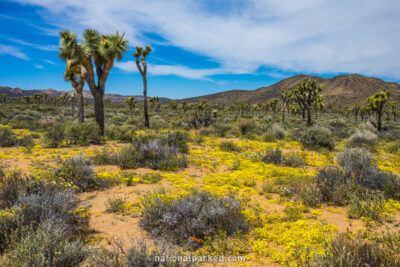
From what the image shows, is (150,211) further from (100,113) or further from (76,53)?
(76,53)

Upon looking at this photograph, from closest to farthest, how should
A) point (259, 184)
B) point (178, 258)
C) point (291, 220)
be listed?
point (178, 258), point (291, 220), point (259, 184)

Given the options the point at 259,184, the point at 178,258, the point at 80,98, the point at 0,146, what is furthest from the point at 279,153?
the point at 80,98

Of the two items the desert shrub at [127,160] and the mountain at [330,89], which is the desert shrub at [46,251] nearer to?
the desert shrub at [127,160]

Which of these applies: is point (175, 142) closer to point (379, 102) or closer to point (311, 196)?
point (311, 196)

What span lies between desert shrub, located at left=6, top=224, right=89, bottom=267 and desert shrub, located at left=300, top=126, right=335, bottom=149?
13.9 metres

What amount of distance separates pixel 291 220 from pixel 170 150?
6.43 metres

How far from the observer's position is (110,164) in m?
8.77

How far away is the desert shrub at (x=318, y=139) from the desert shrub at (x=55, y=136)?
50.3 ft

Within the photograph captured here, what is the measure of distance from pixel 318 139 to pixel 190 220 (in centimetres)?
1225

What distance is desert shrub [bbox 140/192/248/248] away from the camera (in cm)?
402

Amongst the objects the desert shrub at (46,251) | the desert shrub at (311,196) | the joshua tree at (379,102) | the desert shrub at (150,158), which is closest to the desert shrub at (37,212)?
the desert shrub at (46,251)

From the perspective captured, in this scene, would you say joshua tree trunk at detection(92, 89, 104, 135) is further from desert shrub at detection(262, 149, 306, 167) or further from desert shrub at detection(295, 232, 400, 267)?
desert shrub at detection(295, 232, 400, 267)

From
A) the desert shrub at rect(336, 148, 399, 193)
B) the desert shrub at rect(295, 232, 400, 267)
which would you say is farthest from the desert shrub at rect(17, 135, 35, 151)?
the desert shrub at rect(336, 148, 399, 193)

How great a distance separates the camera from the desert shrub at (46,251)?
2.67 meters
